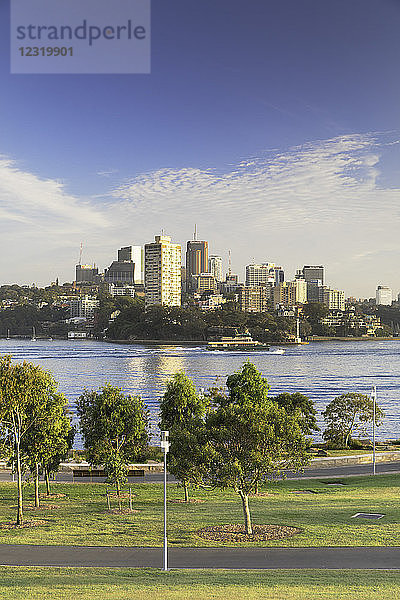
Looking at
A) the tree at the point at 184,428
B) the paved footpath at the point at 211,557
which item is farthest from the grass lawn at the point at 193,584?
the tree at the point at 184,428

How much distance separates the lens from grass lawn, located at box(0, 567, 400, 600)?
9.80 meters

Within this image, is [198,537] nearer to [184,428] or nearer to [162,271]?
[184,428]

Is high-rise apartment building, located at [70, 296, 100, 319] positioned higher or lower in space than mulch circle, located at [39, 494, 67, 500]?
higher

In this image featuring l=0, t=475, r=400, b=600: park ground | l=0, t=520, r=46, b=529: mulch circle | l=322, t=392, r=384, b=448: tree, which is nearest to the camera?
l=0, t=475, r=400, b=600: park ground

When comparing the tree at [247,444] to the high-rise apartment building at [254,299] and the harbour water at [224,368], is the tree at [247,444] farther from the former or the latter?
the high-rise apartment building at [254,299]

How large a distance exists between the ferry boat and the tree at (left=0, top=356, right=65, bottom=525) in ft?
308

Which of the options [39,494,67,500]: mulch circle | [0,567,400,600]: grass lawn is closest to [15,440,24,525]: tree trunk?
[39,494,67,500]: mulch circle

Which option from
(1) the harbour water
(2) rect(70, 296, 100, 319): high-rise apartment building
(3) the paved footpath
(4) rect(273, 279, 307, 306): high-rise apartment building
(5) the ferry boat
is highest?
(4) rect(273, 279, 307, 306): high-rise apartment building

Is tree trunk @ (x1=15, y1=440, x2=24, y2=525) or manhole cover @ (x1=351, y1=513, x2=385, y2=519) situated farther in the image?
tree trunk @ (x1=15, y1=440, x2=24, y2=525)

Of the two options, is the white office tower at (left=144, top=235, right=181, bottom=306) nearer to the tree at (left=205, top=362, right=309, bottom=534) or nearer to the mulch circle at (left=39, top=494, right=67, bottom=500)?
the mulch circle at (left=39, top=494, right=67, bottom=500)

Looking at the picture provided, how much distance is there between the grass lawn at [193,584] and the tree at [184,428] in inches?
169

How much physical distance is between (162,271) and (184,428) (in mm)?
156551

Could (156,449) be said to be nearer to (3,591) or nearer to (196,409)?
(196,409)

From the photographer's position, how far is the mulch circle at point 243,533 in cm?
1411
